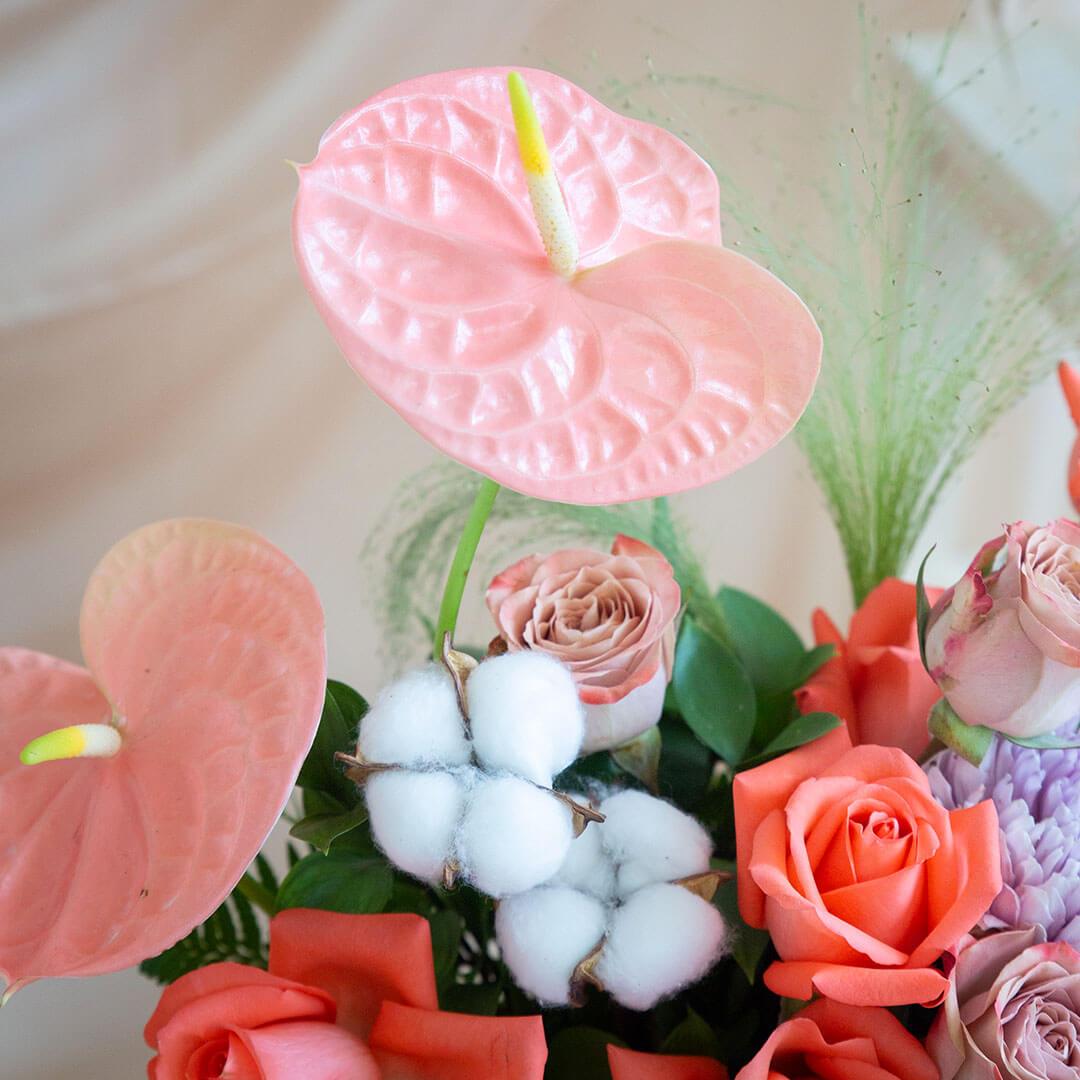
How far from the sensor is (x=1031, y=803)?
1.30 feet

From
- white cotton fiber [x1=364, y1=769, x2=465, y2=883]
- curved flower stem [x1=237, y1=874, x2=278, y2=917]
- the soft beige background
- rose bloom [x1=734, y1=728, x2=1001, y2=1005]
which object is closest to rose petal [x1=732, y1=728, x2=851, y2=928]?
rose bloom [x1=734, y1=728, x2=1001, y2=1005]

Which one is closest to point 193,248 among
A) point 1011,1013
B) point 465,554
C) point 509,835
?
point 465,554

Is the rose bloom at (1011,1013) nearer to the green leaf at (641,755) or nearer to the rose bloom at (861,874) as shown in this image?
the rose bloom at (861,874)

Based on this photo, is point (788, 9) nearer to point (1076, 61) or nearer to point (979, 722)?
point (1076, 61)

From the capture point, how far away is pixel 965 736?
392 millimetres

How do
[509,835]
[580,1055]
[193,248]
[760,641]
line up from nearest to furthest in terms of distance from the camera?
1. [509,835]
2. [580,1055]
3. [760,641]
4. [193,248]

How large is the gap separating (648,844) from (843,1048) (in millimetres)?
90

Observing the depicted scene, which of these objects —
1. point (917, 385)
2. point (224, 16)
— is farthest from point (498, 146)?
point (224, 16)

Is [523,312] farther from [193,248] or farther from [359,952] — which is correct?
[193,248]

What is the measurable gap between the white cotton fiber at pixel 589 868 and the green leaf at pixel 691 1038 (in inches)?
2.9

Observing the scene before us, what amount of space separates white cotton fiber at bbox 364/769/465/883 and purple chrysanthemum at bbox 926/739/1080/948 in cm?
20

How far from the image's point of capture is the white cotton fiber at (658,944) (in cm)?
34

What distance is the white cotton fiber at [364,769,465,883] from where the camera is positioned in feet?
1.03

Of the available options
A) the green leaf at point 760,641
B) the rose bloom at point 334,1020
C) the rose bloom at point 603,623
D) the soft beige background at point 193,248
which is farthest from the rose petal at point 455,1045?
the soft beige background at point 193,248
